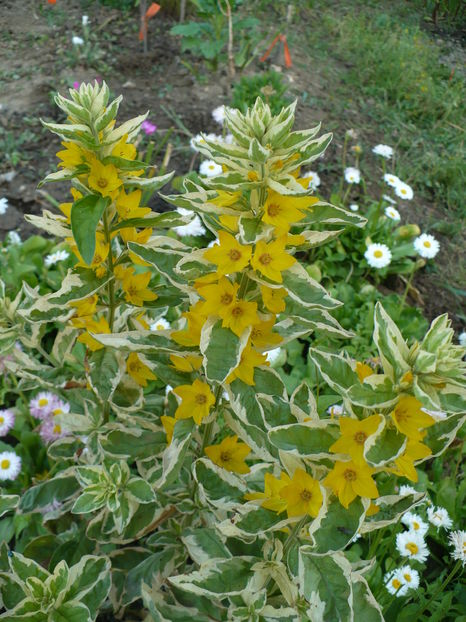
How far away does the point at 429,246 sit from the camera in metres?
2.90

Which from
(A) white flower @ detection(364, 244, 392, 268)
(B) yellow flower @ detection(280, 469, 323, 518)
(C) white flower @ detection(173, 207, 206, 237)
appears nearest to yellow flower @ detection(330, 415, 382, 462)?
(B) yellow flower @ detection(280, 469, 323, 518)

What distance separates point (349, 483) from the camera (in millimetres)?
958

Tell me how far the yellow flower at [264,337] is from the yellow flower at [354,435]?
26cm

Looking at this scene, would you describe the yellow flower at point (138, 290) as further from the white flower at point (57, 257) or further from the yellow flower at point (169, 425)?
the white flower at point (57, 257)

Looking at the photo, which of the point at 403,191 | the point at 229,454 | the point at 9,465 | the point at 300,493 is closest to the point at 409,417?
the point at 300,493

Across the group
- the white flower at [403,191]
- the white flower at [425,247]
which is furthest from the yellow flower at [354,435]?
the white flower at [403,191]

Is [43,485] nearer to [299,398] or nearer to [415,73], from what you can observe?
[299,398]

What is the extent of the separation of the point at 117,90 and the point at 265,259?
3.34 metres

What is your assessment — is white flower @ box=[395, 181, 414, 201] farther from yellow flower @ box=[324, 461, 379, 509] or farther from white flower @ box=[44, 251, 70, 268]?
yellow flower @ box=[324, 461, 379, 509]

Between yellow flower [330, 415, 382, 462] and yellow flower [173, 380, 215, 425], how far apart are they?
33 cm

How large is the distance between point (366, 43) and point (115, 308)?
429cm

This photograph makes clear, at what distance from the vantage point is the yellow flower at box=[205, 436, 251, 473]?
1.35m

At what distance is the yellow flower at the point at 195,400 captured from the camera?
1.18 meters

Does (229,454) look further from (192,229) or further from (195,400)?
(192,229)
